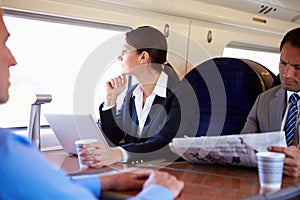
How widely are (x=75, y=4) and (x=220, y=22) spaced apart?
1134 millimetres

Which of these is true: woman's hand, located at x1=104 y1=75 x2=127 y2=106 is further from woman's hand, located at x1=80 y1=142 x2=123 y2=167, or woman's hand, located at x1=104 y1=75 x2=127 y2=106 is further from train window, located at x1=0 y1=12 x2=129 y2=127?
woman's hand, located at x1=80 y1=142 x2=123 y2=167

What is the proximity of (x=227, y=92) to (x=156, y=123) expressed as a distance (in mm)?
549

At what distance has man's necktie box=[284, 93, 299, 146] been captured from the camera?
1.91 meters

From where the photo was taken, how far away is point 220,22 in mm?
2846

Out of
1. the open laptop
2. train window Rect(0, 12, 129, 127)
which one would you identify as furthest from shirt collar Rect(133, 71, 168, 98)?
the open laptop

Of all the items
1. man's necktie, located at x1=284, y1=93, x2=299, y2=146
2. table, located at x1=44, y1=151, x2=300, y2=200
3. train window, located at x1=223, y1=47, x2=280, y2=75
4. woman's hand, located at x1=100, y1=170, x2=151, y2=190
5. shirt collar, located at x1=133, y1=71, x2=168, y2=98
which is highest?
train window, located at x1=223, y1=47, x2=280, y2=75

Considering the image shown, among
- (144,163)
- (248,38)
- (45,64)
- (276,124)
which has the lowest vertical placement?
(144,163)

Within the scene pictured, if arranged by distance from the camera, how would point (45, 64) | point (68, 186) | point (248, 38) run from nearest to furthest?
1. point (68, 186)
2. point (45, 64)
3. point (248, 38)

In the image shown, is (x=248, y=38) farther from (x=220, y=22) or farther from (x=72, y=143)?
(x=72, y=143)

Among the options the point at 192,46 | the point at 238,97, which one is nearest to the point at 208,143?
the point at 238,97

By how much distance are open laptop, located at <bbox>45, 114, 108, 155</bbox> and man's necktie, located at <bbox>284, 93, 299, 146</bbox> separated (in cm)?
85

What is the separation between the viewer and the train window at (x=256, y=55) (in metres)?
3.21

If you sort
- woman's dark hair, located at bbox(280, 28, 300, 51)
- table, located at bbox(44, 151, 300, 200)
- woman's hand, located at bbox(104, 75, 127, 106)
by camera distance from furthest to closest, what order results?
1. woman's hand, located at bbox(104, 75, 127, 106)
2. woman's dark hair, located at bbox(280, 28, 300, 51)
3. table, located at bbox(44, 151, 300, 200)

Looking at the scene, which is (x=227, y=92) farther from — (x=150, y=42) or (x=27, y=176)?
(x=27, y=176)
